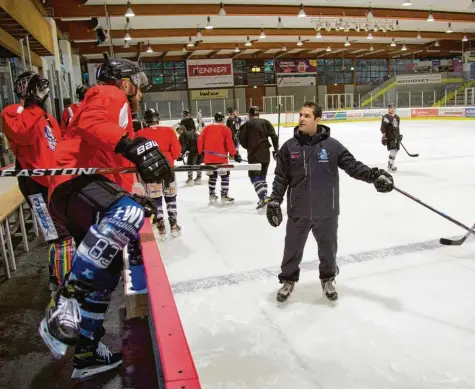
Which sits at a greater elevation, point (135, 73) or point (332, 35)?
point (332, 35)

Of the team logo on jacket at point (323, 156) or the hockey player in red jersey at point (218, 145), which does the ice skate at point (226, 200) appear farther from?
the team logo on jacket at point (323, 156)

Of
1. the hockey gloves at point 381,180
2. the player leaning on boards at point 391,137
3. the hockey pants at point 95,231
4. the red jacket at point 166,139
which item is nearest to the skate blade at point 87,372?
the hockey pants at point 95,231

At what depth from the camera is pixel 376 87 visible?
29.6 m

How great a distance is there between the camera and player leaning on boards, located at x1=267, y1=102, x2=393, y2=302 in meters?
2.94

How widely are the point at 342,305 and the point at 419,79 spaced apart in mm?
26964

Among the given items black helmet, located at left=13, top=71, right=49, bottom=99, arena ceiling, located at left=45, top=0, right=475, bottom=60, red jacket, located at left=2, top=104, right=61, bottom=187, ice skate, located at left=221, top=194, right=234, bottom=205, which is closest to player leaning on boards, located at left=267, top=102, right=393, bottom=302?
red jacket, located at left=2, top=104, right=61, bottom=187

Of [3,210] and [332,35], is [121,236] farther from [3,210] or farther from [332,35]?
[332,35]

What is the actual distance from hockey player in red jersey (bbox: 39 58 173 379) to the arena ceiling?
33.9ft

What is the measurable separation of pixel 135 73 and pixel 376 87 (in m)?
29.8

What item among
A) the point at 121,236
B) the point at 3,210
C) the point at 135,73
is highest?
the point at 135,73

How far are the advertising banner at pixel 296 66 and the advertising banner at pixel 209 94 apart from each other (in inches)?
149

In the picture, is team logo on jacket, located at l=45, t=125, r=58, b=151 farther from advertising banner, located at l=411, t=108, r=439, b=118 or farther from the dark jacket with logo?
advertising banner, located at l=411, t=108, r=439, b=118

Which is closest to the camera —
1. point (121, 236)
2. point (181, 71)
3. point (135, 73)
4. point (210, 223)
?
point (121, 236)

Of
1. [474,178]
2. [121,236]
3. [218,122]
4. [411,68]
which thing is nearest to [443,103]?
[411,68]
